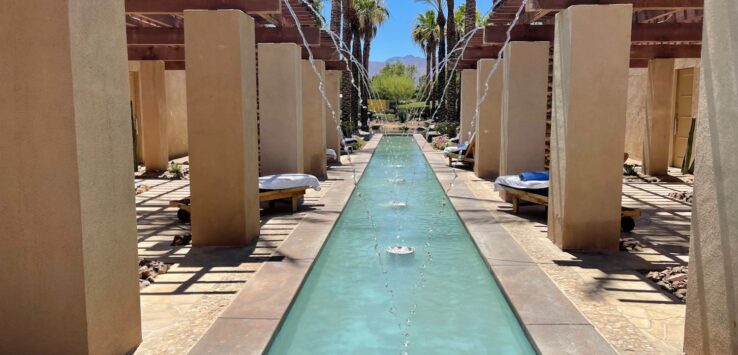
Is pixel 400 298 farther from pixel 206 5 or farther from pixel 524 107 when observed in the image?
pixel 524 107

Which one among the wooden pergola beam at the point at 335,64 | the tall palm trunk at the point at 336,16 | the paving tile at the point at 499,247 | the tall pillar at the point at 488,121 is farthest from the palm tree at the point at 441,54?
the paving tile at the point at 499,247

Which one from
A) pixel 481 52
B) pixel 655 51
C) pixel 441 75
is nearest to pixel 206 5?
pixel 481 52

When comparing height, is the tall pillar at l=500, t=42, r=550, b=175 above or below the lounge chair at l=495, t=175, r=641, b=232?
above

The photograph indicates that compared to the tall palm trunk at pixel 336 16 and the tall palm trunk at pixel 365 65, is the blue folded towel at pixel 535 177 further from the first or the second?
the tall palm trunk at pixel 365 65

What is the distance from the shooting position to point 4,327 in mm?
3832

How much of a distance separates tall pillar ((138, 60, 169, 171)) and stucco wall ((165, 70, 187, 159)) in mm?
4727

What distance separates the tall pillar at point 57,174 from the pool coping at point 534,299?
10.2ft

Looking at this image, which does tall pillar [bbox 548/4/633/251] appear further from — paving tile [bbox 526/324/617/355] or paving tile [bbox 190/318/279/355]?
paving tile [bbox 190/318/279/355]

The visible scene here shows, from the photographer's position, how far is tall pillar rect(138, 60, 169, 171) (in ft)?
50.8

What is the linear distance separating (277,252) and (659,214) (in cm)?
631

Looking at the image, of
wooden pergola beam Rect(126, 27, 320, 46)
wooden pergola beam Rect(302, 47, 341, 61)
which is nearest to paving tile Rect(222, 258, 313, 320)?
wooden pergola beam Rect(126, 27, 320, 46)

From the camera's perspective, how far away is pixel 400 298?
5.99 m

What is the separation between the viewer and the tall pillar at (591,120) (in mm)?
7109

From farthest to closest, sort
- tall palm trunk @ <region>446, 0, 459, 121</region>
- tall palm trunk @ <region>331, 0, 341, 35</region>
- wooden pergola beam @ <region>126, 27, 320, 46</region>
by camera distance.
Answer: tall palm trunk @ <region>446, 0, 459, 121</region> → tall palm trunk @ <region>331, 0, 341, 35</region> → wooden pergola beam @ <region>126, 27, 320, 46</region>
